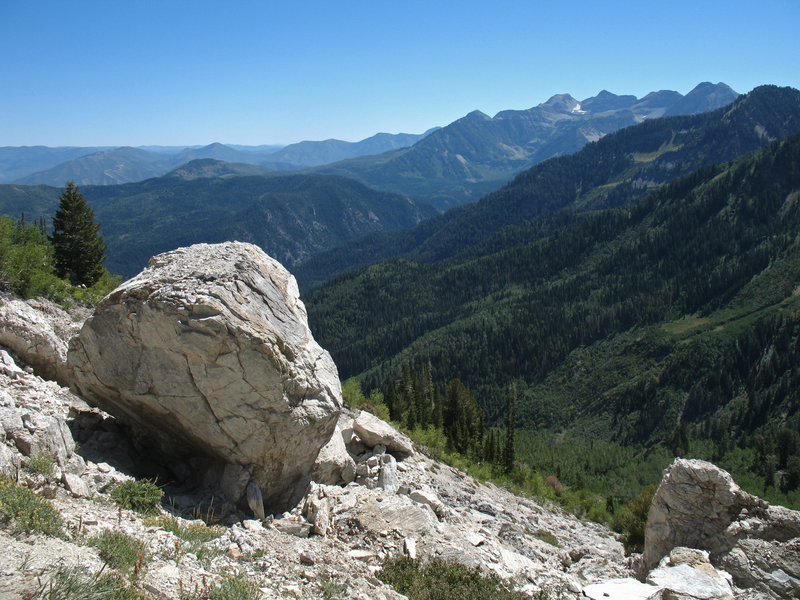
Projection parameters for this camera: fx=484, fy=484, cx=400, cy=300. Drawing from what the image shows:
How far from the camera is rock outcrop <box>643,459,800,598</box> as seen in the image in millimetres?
16812

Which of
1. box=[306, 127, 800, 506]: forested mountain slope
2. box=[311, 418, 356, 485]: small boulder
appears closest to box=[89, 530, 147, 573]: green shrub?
box=[311, 418, 356, 485]: small boulder

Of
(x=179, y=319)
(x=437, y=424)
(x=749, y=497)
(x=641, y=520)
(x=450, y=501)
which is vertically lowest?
(x=437, y=424)

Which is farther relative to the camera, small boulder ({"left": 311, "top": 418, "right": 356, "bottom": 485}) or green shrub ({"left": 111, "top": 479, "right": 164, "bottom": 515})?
small boulder ({"left": 311, "top": 418, "right": 356, "bottom": 485})

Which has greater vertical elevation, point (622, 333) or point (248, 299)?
point (248, 299)

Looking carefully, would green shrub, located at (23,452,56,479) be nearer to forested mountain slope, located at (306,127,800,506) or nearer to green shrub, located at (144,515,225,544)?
green shrub, located at (144,515,225,544)

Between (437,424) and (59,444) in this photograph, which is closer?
(59,444)

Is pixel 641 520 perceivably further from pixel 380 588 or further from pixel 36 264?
pixel 36 264

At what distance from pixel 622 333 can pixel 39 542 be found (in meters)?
189

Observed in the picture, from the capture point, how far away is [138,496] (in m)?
16.6

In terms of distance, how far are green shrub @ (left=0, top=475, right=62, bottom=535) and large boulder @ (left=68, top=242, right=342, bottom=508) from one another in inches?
285

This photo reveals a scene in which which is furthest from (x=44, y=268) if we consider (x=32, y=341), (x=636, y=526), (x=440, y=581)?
(x=636, y=526)

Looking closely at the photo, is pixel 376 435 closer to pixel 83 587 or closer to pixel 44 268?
pixel 83 587

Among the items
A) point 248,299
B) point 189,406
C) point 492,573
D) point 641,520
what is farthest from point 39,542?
point 641,520

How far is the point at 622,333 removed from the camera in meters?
177
